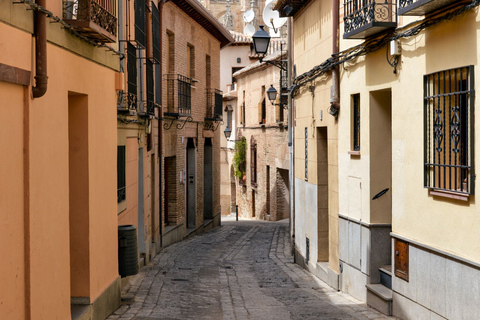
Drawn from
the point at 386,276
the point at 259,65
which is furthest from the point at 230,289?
the point at 259,65

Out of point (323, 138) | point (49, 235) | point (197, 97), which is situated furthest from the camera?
point (197, 97)

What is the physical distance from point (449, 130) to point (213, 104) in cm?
1616

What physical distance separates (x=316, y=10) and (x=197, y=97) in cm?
883

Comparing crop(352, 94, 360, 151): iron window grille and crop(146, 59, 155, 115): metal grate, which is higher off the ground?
crop(146, 59, 155, 115): metal grate

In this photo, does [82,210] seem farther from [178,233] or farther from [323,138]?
[178,233]

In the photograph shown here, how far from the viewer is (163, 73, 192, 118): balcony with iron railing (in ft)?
57.8

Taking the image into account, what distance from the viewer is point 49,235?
20.3 ft

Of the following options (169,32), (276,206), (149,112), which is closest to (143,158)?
(149,112)

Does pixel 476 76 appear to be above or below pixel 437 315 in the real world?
above

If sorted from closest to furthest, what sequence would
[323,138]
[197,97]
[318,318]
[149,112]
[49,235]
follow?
[49,235], [318,318], [323,138], [149,112], [197,97]

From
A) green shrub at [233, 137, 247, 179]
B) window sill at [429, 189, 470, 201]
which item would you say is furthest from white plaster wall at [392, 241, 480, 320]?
green shrub at [233, 137, 247, 179]

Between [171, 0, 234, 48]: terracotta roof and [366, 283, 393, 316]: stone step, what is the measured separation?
10.8m

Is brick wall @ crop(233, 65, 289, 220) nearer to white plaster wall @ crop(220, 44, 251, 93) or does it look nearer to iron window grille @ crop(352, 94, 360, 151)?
white plaster wall @ crop(220, 44, 251, 93)

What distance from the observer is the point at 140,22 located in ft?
42.8
